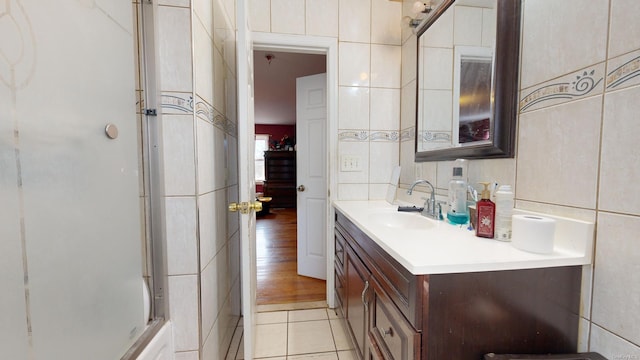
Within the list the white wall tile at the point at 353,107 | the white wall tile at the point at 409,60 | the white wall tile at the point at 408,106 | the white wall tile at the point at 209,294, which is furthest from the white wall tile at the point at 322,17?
the white wall tile at the point at 209,294

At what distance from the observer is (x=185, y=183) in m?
0.95

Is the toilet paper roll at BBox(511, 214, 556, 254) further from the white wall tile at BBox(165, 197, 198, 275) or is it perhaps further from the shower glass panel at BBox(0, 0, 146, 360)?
the shower glass panel at BBox(0, 0, 146, 360)

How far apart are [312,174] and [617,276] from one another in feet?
6.58

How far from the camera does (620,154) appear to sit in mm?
626

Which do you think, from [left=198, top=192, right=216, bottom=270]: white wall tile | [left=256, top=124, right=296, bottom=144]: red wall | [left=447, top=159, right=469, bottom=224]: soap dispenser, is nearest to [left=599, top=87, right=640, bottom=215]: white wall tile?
[left=447, top=159, right=469, bottom=224]: soap dispenser

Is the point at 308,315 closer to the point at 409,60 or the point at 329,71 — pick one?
the point at 329,71

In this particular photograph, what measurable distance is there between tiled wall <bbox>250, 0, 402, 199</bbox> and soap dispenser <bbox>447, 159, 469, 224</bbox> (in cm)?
78

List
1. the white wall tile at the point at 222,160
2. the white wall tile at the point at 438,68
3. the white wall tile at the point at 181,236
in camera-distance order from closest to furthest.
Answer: the white wall tile at the point at 181,236
the white wall tile at the point at 222,160
the white wall tile at the point at 438,68

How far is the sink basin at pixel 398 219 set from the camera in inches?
53.2

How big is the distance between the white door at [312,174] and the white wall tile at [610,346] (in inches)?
71.5

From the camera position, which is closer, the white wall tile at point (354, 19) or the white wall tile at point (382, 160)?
the white wall tile at point (354, 19)

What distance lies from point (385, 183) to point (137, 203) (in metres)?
1.59

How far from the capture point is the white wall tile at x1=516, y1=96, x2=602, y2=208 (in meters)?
0.69

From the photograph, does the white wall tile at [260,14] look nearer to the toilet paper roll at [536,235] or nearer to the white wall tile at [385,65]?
the white wall tile at [385,65]
